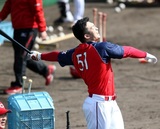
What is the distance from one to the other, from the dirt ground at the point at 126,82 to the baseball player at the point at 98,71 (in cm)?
200

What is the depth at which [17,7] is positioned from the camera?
10.8 meters

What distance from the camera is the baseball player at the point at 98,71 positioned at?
6.87 metres

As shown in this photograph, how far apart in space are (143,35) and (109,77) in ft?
29.9

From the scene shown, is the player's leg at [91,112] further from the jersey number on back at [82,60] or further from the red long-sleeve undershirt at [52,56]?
the red long-sleeve undershirt at [52,56]

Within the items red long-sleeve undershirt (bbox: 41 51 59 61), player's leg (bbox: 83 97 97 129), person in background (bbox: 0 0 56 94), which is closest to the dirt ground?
person in background (bbox: 0 0 56 94)

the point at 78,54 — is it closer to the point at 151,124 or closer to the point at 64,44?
the point at 151,124

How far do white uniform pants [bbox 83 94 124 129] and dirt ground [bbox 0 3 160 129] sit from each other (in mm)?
1987

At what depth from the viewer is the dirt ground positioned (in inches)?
371

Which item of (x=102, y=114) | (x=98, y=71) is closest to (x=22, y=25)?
(x=98, y=71)

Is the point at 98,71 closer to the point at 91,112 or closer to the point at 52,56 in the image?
the point at 91,112

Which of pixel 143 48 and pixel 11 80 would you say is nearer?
pixel 11 80

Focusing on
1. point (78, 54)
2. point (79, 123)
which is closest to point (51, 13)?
point (79, 123)

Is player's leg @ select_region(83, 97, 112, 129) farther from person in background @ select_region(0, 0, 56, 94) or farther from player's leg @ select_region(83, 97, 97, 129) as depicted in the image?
person in background @ select_region(0, 0, 56, 94)

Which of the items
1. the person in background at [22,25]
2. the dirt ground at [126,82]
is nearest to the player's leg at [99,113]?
the dirt ground at [126,82]
